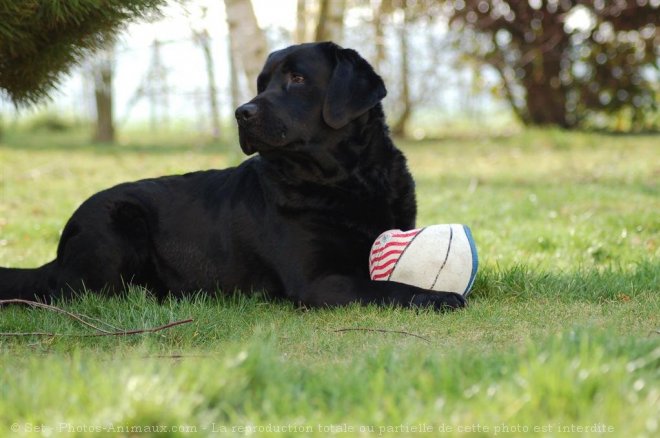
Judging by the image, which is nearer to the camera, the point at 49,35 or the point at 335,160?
the point at 335,160

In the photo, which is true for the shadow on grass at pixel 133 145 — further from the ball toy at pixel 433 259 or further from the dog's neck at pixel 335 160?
the ball toy at pixel 433 259

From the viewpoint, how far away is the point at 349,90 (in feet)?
13.2

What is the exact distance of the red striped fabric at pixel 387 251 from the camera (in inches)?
150

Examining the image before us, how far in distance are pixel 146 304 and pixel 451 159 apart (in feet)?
29.7

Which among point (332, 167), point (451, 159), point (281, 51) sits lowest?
point (451, 159)

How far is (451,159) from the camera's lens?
12.3 m

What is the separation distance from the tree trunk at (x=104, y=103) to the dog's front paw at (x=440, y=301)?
571 inches

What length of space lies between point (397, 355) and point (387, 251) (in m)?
1.24

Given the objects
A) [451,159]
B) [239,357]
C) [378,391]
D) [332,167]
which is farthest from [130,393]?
[451,159]

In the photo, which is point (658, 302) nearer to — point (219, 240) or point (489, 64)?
point (219, 240)

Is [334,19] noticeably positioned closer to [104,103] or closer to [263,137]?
[263,137]

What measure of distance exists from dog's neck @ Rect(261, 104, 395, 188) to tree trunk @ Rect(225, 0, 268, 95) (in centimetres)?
487

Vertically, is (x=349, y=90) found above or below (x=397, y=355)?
above

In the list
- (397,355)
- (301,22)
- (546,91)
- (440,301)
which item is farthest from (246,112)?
(546,91)
